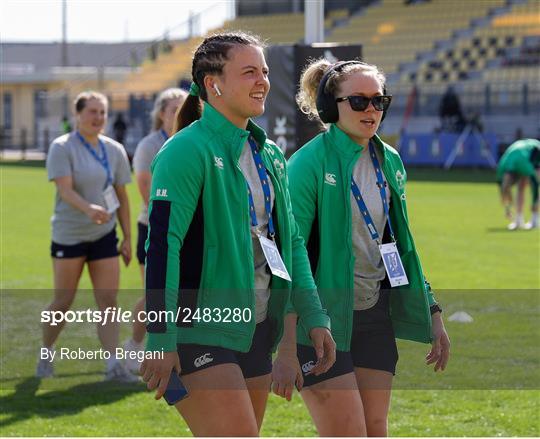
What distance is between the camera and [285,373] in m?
4.06

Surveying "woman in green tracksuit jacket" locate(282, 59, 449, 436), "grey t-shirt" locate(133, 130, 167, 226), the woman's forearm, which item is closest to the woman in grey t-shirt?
the woman's forearm

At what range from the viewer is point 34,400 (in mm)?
7285

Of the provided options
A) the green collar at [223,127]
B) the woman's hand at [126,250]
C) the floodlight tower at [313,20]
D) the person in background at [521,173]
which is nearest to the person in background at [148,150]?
the woman's hand at [126,250]

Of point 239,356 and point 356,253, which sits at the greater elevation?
point 356,253

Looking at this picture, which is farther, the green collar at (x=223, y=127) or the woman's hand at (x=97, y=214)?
the woman's hand at (x=97, y=214)

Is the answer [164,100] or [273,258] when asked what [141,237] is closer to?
[164,100]

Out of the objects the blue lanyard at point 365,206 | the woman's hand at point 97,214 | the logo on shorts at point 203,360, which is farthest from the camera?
the woman's hand at point 97,214

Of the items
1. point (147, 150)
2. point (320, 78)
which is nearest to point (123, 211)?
point (147, 150)

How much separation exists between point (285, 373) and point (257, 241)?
18.9 inches

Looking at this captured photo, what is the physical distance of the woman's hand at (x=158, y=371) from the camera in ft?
11.8

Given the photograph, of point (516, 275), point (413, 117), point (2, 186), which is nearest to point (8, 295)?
point (516, 275)

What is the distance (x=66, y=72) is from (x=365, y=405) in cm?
5825

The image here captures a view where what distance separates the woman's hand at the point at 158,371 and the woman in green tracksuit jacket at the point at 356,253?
0.91 meters

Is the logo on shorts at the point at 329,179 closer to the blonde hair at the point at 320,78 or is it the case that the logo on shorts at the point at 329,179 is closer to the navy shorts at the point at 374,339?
the blonde hair at the point at 320,78
